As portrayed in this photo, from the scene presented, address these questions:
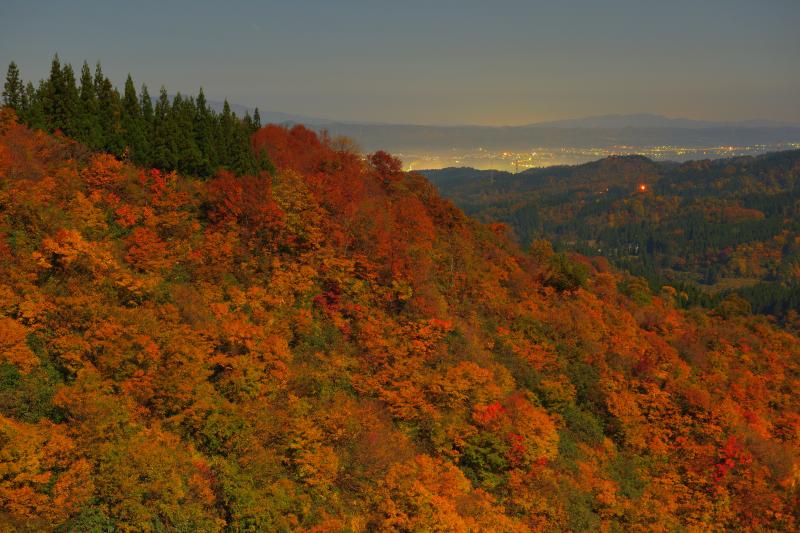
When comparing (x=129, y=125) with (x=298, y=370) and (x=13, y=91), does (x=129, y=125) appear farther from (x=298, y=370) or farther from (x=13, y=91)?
(x=298, y=370)

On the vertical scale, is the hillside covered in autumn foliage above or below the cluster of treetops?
below

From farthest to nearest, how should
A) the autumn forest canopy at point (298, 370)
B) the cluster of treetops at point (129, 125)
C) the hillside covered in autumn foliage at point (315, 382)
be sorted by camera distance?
the cluster of treetops at point (129, 125)
the autumn forest canopy at point (298, 370)
the hillside covered in autumn foliage at point (315, 382)

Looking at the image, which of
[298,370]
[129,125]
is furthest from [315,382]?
[129,125]

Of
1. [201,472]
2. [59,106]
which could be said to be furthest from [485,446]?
[59,106]

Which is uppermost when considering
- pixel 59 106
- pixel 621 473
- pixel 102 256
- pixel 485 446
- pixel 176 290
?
pixel 59 106

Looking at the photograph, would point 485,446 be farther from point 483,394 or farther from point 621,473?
point 621,473
